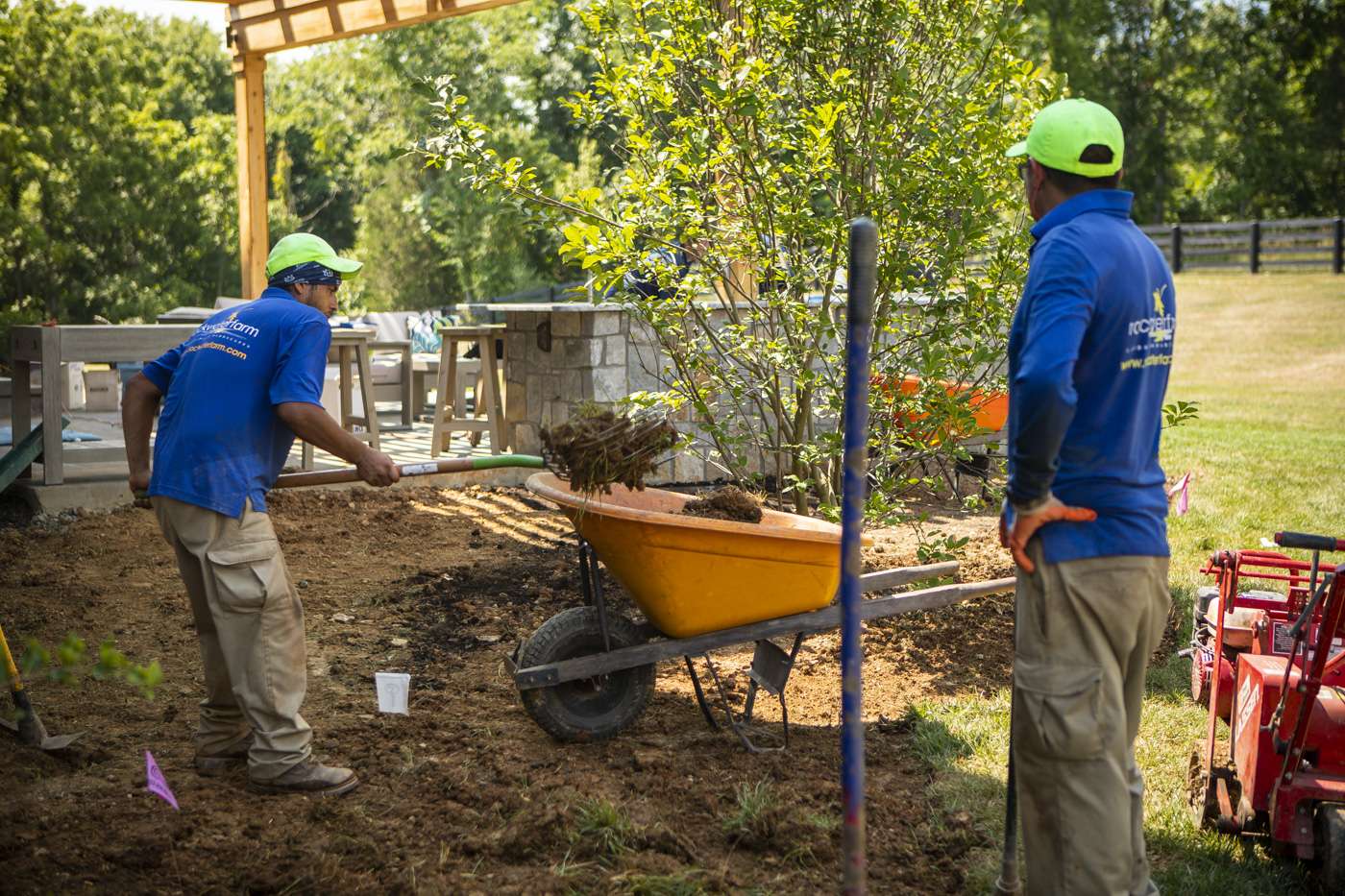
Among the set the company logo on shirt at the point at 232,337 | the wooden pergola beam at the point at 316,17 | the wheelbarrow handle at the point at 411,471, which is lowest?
the wheelbarrow handle at the point at 411,471

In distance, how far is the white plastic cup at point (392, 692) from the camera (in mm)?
4465

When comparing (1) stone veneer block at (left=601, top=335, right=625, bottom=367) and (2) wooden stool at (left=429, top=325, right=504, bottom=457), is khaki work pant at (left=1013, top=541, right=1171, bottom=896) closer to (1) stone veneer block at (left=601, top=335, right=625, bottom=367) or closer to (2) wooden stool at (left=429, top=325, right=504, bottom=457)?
(1) stone veneer block at (left=601, top=335, right=625, bottom=367)

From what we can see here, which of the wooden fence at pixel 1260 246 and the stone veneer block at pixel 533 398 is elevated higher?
the wooden fence at pixel 1260 246

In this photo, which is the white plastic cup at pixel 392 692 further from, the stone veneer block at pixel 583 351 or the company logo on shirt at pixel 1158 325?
the stone veneer block at pixel 583 351

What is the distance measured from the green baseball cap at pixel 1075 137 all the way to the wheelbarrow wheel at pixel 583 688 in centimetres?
208

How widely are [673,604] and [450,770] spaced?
2.88 feet

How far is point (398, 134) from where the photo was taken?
93.5 ft

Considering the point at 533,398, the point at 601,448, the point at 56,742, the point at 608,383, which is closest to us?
the point at 601,448

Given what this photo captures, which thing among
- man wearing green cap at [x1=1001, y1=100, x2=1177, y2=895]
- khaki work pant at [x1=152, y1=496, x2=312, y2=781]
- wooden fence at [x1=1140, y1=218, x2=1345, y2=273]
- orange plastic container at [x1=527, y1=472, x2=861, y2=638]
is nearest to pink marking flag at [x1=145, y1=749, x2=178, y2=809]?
khaki work pant at [x1=152, y1=496, x2=312, y2=781]

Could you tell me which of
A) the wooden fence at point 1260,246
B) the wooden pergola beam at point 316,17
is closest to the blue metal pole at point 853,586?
the wooden pergola beam at point 316,17

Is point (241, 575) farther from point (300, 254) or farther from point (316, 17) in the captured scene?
point (316, 17)

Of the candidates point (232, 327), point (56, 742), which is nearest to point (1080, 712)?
point (232, 327)

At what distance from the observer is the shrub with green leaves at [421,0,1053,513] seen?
525 cm

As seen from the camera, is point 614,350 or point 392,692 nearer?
point 392,692
